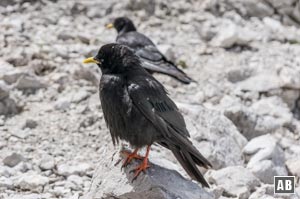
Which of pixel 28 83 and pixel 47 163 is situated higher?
pixel 28 83

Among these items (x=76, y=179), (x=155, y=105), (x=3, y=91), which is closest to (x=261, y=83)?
(x=3, y=91)

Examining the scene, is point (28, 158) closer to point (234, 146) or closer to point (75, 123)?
point (75, 123)

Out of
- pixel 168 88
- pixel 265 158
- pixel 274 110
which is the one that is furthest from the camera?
pixel 168 88

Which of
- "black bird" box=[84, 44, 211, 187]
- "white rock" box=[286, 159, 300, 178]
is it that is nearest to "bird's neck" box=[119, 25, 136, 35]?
"white rock" box=[286, 159, 300, 178]

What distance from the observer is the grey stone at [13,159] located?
8508mm

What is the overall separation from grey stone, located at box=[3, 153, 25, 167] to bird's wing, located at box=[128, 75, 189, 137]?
1.97m

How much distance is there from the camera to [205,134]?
9312mm

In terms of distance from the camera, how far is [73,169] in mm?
8609

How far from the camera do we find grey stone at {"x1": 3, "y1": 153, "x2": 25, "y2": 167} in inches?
335

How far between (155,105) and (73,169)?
5.57 feet

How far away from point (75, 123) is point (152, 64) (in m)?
2.11

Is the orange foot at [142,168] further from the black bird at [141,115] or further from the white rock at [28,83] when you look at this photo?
the white rock at [28,83]

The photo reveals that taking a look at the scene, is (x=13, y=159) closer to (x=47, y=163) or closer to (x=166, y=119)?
(x=47, y=163)

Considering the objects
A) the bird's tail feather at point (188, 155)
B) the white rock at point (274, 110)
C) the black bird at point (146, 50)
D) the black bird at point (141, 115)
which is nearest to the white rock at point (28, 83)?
the black bird at point (146, 50)
